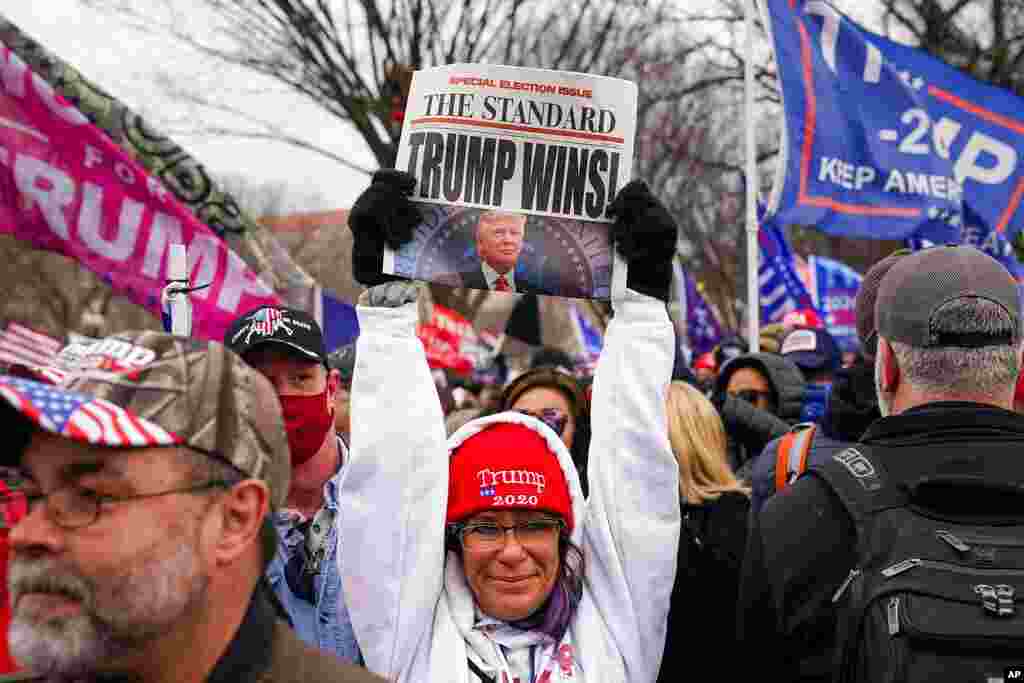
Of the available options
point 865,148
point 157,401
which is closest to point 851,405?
point 157,401

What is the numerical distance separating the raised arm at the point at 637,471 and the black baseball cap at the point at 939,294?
0.62 m

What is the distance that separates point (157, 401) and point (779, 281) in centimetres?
898

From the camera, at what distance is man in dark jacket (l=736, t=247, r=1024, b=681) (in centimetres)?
228

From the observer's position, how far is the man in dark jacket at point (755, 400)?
4914mm

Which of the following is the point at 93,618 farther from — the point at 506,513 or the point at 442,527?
the point at 506,513

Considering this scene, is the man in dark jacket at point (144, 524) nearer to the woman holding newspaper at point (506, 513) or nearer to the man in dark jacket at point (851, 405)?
the woman holding newspaper at point (506, 513)

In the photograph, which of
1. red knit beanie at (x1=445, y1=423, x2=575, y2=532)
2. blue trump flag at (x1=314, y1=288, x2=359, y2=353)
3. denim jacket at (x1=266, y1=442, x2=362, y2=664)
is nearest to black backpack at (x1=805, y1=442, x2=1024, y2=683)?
red knit beanie at (x1=445, y1=423, x2=575, y2=532)

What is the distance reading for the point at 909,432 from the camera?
7.63ft

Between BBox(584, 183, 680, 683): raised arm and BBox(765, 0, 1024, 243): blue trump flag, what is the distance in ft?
14.3

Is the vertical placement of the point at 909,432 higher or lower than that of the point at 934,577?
higher

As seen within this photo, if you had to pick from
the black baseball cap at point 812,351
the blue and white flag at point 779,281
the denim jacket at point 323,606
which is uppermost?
the blue and white flag at point 779,281

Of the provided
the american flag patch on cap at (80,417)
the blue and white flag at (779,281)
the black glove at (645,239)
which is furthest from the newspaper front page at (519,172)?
the blue and white flag at (779,281)

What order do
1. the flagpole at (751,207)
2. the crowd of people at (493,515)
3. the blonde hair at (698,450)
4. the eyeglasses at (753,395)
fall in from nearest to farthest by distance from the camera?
the crowd of people at (493,515)
the blonde hair at (698,450)
the eyeglasses at (753,395)
the flagpole at (751,207)

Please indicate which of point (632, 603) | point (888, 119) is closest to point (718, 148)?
point (888, 119)
